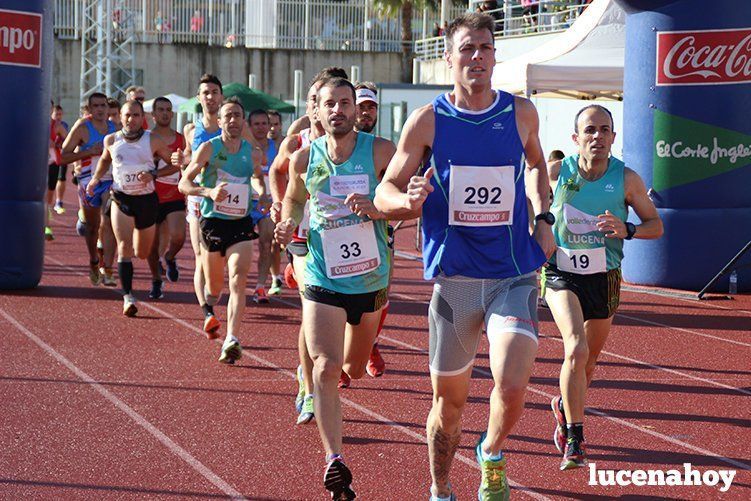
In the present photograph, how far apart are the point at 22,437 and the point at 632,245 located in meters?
9.33

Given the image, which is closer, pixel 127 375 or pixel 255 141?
pixel 127 375

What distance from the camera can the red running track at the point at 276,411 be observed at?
5930 millimetres

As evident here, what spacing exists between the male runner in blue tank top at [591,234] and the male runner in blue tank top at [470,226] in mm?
1316

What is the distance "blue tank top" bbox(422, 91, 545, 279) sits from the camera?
5129 mm

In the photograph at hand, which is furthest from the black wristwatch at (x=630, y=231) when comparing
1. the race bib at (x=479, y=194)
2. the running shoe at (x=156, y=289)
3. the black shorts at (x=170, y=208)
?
the black shorts at (x=170, y=208)

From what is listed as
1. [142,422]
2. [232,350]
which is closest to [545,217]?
[142,422]

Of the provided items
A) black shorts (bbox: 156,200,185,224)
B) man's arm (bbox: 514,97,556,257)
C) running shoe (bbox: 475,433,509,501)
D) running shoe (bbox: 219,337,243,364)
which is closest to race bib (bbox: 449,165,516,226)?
man's arm (bbox: 514,97,556,257)

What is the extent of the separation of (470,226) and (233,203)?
176 inches

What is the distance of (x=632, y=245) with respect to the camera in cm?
Result: 1454

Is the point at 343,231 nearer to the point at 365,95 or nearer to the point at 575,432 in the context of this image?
the point at 575,432

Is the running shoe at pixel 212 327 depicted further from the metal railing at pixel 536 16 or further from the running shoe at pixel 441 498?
the metal railing at pixel 536 16

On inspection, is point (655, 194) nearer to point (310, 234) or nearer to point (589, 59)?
point (589, 59)

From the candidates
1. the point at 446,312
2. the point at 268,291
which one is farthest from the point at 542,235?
the point at 268,291

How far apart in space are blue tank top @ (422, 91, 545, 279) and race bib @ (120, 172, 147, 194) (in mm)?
6714
